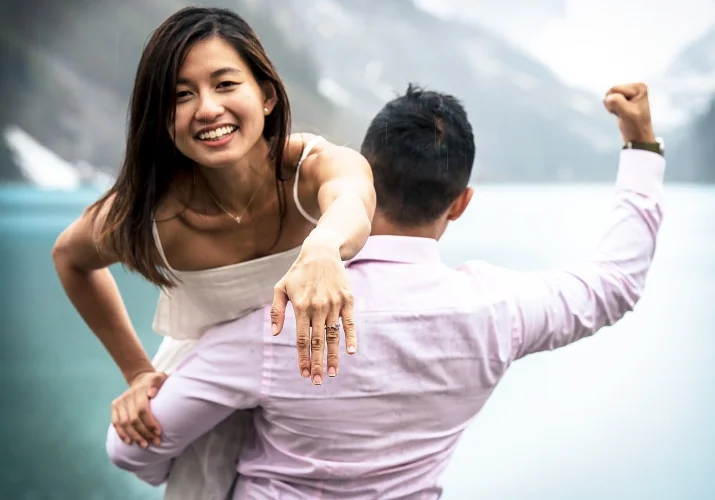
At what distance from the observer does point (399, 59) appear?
2.72 metres

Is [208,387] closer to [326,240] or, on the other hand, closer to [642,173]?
[326,240]

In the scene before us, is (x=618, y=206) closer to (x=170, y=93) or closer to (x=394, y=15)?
(x=170, y=93)

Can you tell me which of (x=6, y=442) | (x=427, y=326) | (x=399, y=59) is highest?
(x=399, y=59)

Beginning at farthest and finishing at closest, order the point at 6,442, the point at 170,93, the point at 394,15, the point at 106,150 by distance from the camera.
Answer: the point at 106,150
the point at 394,15
the point at 6,442
the point at 170,93

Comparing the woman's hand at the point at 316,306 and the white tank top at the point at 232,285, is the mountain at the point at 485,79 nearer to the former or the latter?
the white tank top at the point at 232,285

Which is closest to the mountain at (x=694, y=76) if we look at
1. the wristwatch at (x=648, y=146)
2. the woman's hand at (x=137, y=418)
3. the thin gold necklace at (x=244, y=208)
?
the wristwatch at (x=648, y=146)

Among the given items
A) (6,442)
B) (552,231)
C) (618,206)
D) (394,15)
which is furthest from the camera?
(394,15)

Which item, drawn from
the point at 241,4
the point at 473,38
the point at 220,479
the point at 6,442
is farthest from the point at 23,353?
the point at 220,479

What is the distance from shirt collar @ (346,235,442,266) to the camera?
81 cm

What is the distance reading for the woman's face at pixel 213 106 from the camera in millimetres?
792

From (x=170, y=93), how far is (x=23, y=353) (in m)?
1.88

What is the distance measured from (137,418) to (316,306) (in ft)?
1.36

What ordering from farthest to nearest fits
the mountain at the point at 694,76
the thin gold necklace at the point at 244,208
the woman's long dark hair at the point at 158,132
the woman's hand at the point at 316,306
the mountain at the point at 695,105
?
the mountain at the point at 694,76
the mountain at the point at 695,105
the thin gold necklace at the point at 244,208
the woman's long dark hair at the point at 158,132
the woman's hand at the point at 316,306

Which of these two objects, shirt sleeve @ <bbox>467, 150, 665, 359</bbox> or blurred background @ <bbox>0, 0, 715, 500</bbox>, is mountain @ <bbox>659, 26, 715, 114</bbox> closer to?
blurred background @ <bbox>0, 0, 715, 500</bbox>
